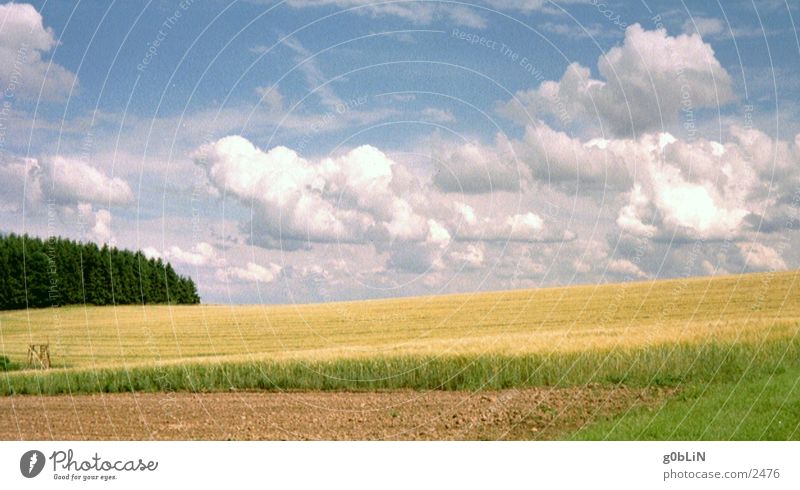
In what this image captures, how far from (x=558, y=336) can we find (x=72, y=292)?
2415 centimetres

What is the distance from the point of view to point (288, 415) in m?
13.8

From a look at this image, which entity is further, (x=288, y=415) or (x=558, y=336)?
(x=558, y=336)

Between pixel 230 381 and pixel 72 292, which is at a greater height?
pixel 72 292

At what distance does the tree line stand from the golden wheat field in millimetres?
940

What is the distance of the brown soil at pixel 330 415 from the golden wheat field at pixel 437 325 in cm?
240
